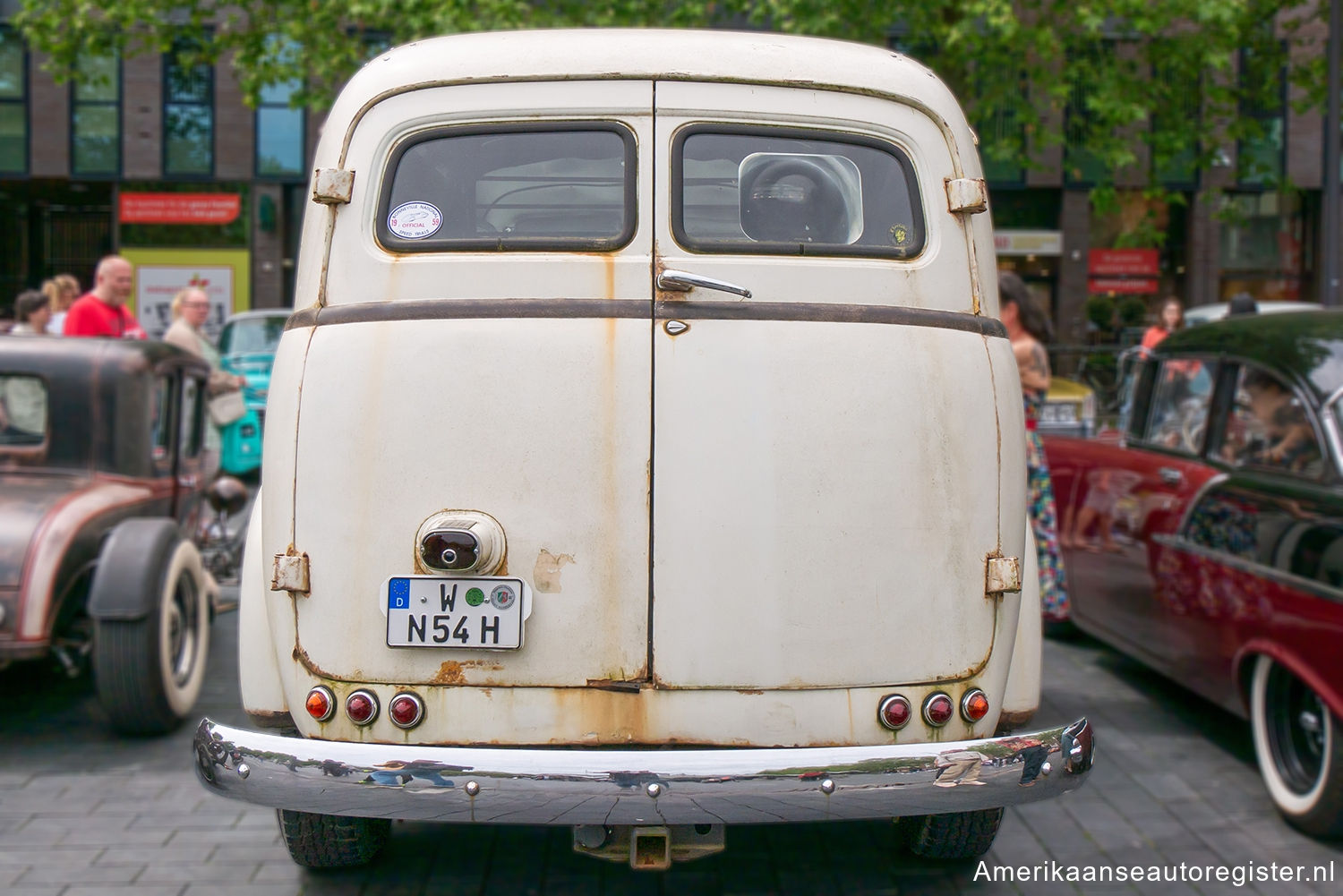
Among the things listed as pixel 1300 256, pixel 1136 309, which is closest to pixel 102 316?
pixel 1136 309

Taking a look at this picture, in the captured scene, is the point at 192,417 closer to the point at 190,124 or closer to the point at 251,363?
the point at 251,363

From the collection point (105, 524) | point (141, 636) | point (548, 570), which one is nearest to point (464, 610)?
point (548, 570)

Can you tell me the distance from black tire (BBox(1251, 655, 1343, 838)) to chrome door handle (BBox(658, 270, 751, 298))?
7.60 feet

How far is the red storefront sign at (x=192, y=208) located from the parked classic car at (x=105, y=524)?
18.5 meters

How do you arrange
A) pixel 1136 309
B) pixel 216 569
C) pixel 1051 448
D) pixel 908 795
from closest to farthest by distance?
pixel 908 795 → pixel 1051 448 → pixel 216 569 → pixel 1136 309

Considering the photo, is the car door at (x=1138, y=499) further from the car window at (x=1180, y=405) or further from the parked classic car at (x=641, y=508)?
the parked classic car at (x=641, y=508)

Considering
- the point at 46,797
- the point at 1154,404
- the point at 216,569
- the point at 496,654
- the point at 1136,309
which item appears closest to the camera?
the point at 496,654

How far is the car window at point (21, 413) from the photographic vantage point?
507 centimetres

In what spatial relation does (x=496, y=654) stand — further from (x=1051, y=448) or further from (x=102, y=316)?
(x=102, y=316)

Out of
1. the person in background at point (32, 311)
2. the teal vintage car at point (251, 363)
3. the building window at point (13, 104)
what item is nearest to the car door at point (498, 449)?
the teal vintage car at point (251, 363)

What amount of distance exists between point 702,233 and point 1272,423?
254cm

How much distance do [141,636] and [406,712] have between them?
212 cm

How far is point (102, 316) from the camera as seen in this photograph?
723cm

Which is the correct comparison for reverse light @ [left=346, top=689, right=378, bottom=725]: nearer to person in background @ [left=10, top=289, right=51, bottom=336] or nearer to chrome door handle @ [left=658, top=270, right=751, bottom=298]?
chrome door handle @ [left=658, top=270, right=751, bottom=298]
